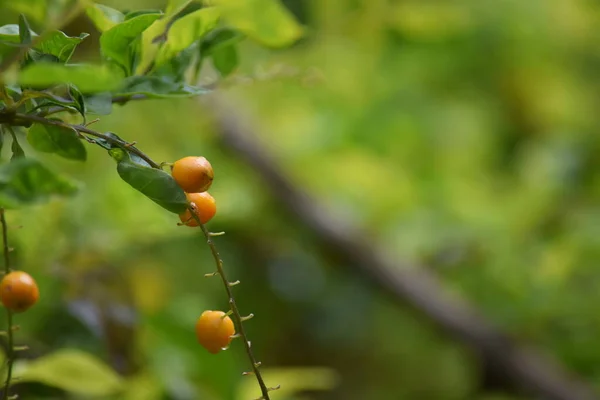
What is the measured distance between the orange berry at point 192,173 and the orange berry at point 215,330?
0.06 m

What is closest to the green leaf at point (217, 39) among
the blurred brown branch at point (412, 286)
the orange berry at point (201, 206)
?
the orange berry at point (201, 206)

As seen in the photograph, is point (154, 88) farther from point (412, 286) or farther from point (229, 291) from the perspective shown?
point (412, 286)

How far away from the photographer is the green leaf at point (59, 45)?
0.95 feet

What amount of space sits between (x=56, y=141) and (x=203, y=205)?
0.24 ft

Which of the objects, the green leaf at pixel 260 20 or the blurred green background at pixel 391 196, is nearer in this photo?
the green leaf at pixel 260 20

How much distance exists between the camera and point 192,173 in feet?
0.90

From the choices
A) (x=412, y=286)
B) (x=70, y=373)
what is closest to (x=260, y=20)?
A: (x=70, y=373)

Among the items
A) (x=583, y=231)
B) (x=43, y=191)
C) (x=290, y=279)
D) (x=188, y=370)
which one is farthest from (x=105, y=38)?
(x=290, y=279)

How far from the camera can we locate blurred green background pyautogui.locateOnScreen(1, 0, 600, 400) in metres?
0.81

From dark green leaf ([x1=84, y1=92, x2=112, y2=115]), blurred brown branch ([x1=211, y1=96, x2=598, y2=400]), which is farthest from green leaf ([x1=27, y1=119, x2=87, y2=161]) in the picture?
blurred brown branch ([x1=211, y1=96, x2=598, y2=400])

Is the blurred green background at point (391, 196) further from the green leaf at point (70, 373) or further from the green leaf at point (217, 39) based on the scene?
the green leaf at point (217, 39)

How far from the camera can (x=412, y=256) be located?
99 centimetres

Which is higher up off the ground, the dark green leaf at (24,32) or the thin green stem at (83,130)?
the dark green leaf at (24,32)

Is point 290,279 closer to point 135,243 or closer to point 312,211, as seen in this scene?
point 312,211
